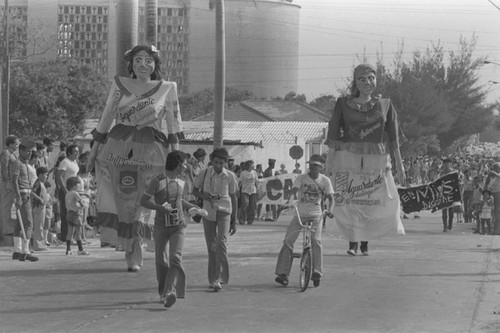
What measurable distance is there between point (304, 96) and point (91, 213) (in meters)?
108

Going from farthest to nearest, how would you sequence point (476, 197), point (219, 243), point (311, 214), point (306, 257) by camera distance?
point (476, 197)
point (311, 214)
point (219, 243)
point (306, 257)

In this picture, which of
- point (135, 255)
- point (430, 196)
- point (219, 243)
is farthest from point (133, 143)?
point (430, 196)

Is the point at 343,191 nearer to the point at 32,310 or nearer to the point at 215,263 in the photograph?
the point at 215,263

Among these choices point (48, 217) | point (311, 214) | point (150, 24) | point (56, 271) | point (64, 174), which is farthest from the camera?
point (150, 24)

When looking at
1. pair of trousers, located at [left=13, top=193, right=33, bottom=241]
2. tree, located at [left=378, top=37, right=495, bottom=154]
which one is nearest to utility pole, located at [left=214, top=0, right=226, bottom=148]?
pair of trousers, located at [left=13, top=193, right=33, bottom=241]

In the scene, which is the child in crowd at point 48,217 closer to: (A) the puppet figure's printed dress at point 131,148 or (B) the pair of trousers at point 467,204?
(A) the puppet figure's printed dress at point 131,148

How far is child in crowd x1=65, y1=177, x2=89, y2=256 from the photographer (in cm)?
1692

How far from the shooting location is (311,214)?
1314 centimetres

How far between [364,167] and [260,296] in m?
4.48

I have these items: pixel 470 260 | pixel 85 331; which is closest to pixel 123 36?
pixel 470 260

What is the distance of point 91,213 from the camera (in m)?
19.4

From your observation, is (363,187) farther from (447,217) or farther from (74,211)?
(447,217)

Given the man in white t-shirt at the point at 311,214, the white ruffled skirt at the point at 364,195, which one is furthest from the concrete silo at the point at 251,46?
the man in white t-shirt at the point at 311,214

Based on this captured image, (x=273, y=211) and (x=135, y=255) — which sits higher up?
(x=135, y=255)
